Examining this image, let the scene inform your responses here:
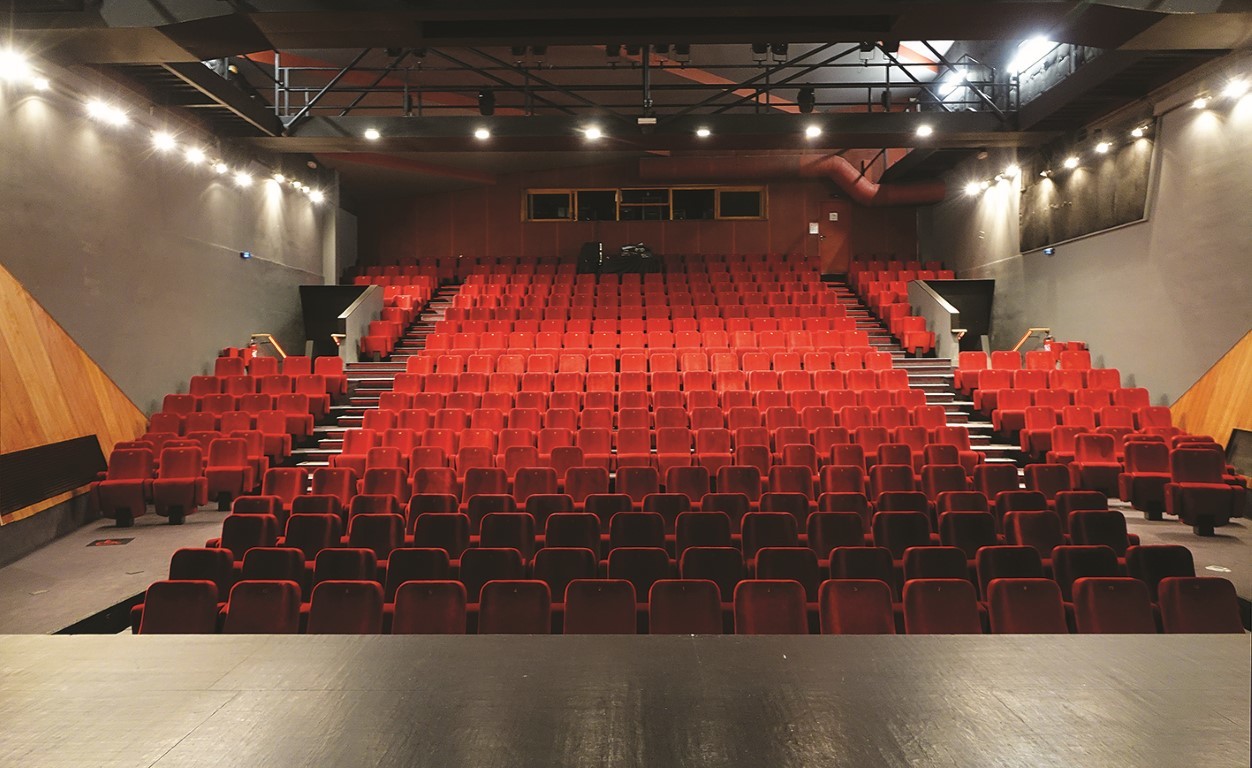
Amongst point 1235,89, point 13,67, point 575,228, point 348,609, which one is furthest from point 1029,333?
point 13,67

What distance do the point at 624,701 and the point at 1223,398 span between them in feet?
17.6

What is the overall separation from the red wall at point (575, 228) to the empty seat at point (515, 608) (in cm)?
925

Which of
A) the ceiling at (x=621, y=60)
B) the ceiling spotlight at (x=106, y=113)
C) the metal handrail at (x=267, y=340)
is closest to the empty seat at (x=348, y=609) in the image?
the ceiling at (x=621, y=60)

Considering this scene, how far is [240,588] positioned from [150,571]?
1.58 m

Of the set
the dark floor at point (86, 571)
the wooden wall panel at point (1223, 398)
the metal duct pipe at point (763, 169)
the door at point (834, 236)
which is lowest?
the dark floor at point (86, 571)

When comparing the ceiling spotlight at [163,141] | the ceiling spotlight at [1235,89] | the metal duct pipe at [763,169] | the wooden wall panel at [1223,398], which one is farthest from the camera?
the metal duct pipe at [763,169]

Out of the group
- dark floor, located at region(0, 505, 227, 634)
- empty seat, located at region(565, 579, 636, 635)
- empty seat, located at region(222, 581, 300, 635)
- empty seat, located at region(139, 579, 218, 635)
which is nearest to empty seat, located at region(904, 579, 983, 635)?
empty seat, located at region(565, 579, 636, 635)

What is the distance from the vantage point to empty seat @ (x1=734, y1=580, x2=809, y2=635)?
2355mm

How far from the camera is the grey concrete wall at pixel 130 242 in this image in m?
4.63

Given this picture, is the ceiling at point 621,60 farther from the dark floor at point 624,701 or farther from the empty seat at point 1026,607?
the dark floor at point 624,701

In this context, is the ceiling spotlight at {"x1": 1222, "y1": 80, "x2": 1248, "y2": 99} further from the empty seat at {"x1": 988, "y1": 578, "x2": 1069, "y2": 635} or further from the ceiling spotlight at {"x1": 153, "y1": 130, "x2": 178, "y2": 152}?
the ceiling spotlight at {"x1": 153, "y1": 130, "x2": 178, "y2": 152}

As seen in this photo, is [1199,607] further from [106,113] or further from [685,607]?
[106,113]

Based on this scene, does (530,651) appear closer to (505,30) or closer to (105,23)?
(505,30)

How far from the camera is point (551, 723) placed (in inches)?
53.1
